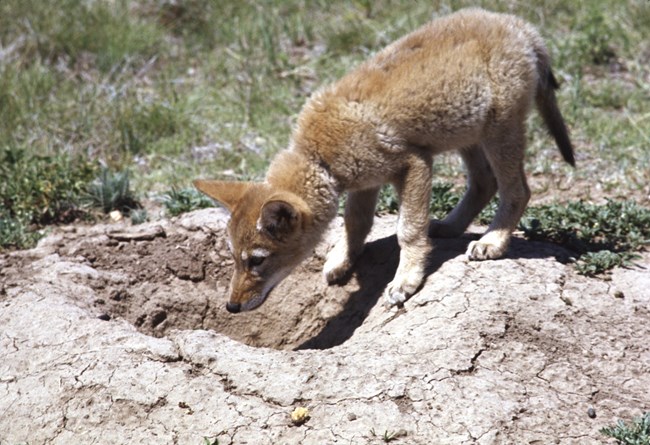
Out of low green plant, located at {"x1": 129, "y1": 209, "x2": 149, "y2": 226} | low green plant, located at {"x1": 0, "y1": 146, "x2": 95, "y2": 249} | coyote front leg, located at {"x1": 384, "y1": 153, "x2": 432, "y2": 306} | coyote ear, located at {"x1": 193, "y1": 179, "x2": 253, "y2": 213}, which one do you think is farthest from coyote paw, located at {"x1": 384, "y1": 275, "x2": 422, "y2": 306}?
low green plant, located at {"x1": 0, "y1": 146, "x2": 95, "y2": 249}

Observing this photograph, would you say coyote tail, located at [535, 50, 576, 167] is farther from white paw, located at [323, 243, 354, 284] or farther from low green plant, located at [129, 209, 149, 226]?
low green plant, located at [129, 209, 149, 226]

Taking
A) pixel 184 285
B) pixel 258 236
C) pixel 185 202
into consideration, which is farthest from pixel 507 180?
pixel 185 202

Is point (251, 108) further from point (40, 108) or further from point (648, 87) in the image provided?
point (648, 87)

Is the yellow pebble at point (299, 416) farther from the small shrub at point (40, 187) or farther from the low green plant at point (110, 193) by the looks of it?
the small shrub at point (40, 187)

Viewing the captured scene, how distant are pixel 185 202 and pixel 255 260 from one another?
77.0 inches

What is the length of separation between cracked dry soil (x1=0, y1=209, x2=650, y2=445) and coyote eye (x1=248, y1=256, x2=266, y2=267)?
62cm

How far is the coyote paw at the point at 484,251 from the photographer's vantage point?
6320 mm

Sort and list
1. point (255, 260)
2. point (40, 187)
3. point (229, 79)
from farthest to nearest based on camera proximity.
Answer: point (229, 79) → point (40, 187) → point (255, 260)

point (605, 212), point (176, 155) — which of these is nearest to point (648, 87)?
point (605, 212)

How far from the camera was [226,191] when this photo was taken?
6.28 m

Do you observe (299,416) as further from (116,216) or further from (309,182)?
(116,216)

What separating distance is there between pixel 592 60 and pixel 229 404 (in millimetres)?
7338

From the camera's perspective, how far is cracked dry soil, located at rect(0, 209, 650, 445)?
4875 millimetres

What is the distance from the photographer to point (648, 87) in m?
10.1
